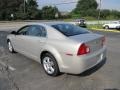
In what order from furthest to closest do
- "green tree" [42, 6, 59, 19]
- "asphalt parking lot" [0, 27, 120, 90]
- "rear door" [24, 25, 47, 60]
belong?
"green tree" [42, 6, 59, 19] → "rear door" [24, 25, 47, 60] → "asphalt parking lot" [0, 27, 120, 90]

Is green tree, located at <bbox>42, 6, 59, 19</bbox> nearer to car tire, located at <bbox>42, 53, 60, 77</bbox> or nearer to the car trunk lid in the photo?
car tire, located at <bbox>42, 53, 60, 77</bbox>

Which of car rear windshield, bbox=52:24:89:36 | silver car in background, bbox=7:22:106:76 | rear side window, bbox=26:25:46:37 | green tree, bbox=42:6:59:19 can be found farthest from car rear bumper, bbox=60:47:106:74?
green tree, bbox=42:6:59:19

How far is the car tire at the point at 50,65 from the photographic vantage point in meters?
6.00

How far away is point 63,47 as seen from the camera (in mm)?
5680

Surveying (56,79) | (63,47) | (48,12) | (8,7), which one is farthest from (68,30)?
(48,12)

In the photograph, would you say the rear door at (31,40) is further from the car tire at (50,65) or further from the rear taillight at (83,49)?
the rear taillight at (83,49)

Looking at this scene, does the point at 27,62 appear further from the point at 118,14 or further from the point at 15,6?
the point at 118,14

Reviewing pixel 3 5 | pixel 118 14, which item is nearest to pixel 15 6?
pixel 3 5

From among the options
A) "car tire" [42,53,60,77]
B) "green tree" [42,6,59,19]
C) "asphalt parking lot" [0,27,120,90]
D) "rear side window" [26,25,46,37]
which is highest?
"green tree" [42,6,59,19]

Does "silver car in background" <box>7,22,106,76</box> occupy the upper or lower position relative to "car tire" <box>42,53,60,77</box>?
upper

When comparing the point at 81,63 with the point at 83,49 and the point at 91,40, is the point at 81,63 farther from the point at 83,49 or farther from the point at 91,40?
the point at 91,40

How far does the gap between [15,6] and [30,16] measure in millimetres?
6382

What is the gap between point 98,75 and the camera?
20.3 feet

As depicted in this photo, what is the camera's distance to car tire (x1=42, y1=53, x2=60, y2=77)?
600cm
